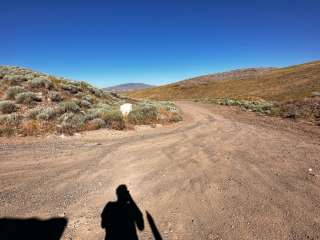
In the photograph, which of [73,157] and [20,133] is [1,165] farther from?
[20,133]

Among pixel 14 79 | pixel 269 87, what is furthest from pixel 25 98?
pixel 269 87

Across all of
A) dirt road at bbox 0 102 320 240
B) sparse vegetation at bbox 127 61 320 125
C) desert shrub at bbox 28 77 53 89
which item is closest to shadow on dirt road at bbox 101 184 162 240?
dirt road at bbox 0 102 320 240

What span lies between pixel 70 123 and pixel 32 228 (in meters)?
7.34

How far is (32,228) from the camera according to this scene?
13.1ft

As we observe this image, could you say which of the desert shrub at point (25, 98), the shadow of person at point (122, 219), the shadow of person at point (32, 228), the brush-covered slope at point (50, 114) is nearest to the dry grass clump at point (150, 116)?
the brush-covered slope at point (50, 114)

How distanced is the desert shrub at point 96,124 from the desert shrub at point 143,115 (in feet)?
6.14

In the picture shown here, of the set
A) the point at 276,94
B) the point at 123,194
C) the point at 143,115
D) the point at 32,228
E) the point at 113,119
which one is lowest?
the point at 276,94

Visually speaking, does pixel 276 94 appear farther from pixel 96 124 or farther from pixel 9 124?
pixel 9 124

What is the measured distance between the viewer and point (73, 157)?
7.44 m

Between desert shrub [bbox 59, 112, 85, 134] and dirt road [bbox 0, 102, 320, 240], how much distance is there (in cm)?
94

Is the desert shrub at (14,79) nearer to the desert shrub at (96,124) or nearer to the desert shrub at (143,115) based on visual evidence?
the desert shrub at (96,124)

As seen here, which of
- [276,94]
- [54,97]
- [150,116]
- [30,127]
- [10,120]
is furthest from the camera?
[276,94]

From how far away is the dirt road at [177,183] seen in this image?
4168 millimetres

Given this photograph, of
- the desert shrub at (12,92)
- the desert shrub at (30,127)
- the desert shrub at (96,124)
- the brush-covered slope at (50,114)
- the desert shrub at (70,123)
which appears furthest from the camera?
the desert shrub at (12,92)
